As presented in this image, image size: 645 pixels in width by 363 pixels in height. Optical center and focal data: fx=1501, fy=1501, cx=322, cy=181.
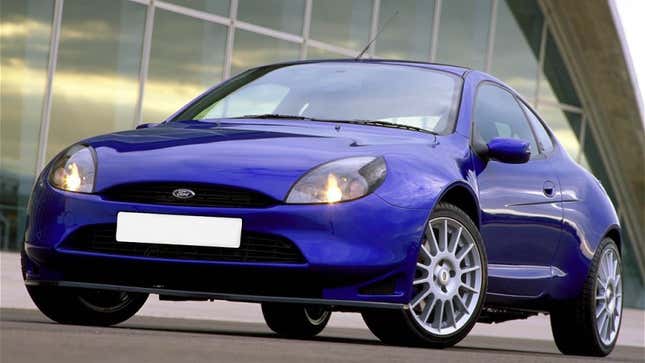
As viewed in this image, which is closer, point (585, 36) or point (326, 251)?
point (326, 251)

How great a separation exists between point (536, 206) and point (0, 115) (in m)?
8.74

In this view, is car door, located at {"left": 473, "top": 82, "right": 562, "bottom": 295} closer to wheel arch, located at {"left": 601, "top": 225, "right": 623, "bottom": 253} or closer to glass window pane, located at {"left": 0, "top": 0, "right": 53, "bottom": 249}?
wheel arch, located at {"left": 601, "top": 225, "right": 623, "bottom": 253}

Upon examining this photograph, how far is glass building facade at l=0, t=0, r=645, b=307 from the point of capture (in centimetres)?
1519

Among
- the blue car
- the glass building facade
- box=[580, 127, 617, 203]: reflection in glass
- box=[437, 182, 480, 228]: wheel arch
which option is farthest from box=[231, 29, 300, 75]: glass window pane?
box=[437, 182, 480, 228]: wheel arch

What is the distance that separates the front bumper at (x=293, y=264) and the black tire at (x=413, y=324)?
0.13 metres

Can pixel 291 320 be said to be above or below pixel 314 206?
below

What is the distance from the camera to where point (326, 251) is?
603cm

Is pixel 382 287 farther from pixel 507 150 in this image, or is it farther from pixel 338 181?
pixel 507 150

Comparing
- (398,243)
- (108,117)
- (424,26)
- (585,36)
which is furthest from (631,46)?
(398,243)

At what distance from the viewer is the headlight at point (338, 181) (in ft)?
19.9

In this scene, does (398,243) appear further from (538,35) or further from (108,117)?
(538,35)

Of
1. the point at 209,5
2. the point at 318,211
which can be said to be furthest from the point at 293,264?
the point at 209,5

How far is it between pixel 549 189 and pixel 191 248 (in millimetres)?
2304

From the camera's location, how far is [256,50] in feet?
61.2
